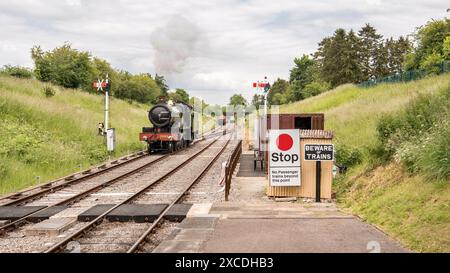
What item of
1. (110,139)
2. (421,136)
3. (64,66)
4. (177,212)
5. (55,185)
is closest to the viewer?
(177,212)

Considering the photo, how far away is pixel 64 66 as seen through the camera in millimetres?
50938

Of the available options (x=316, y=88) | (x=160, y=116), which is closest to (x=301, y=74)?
(x=316, y=88)

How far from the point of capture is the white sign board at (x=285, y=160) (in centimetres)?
1270

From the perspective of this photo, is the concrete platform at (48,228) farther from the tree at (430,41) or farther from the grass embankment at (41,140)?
the tree at (430,41)

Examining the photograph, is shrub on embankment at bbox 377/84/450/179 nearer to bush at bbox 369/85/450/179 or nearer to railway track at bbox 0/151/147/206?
bush at bbox 369/85/450/179

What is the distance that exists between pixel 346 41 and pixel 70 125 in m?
52.6

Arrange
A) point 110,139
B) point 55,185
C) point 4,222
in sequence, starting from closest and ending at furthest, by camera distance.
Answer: point 4,222, point 55,185, point 110,139

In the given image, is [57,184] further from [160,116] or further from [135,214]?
[160,116]

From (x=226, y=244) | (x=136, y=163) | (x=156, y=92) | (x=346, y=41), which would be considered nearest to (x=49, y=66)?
(x=156, y=92)

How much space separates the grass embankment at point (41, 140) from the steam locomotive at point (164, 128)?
1.54 meters

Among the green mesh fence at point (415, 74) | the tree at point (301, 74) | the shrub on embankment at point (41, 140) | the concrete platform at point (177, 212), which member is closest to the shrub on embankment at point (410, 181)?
the concrete platform at point (177, 212)

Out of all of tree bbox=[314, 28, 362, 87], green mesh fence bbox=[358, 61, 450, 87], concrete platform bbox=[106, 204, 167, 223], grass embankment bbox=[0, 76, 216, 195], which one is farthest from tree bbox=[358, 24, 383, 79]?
concrete platform bbox=[106, 204, 167, 223]

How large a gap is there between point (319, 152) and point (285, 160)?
90cm

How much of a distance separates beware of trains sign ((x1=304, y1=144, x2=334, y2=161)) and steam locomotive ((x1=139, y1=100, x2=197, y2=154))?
17034 millimetres
